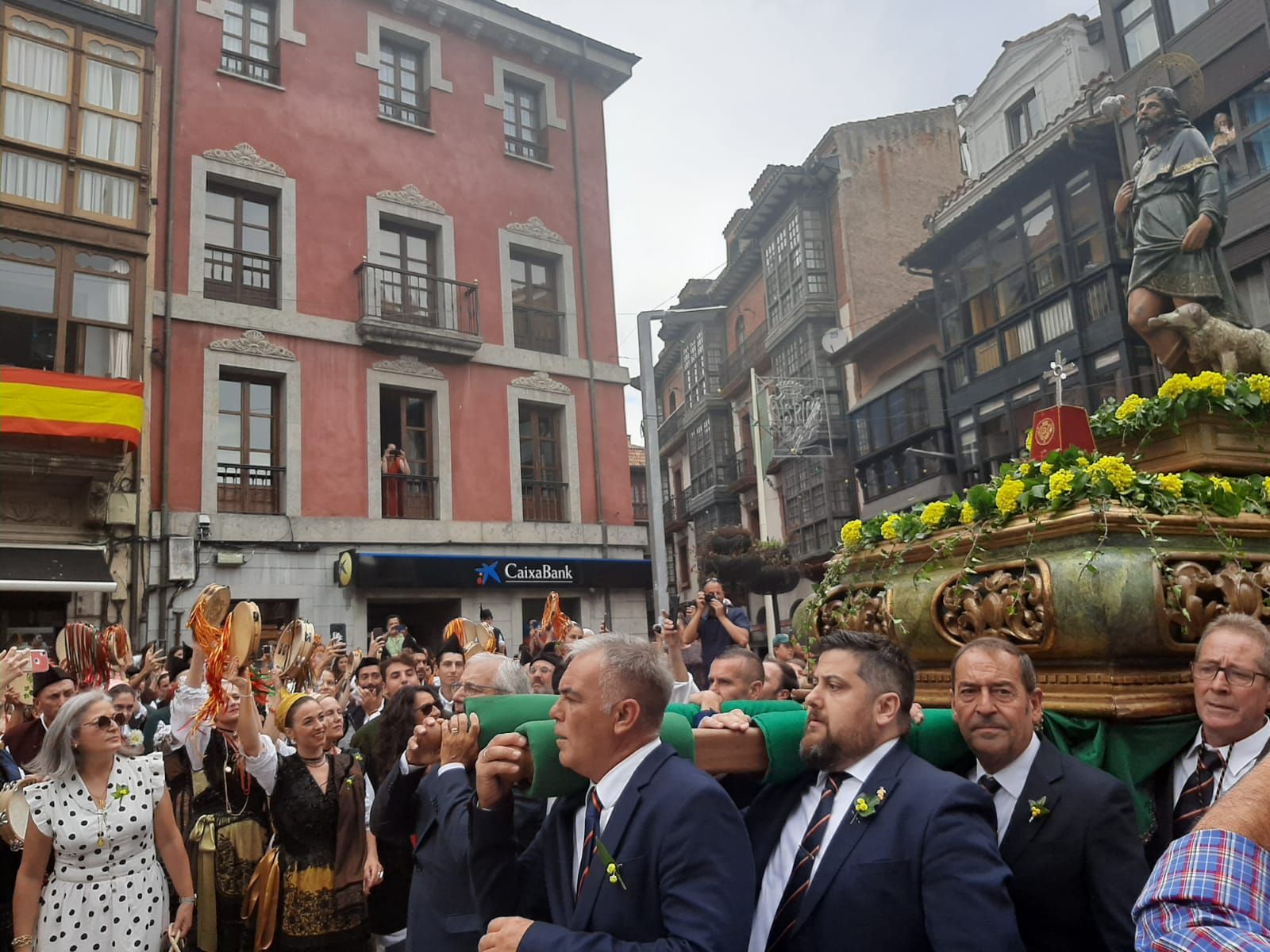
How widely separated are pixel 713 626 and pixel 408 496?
11.2 metres

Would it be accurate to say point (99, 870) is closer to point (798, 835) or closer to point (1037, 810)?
point (798, 835)

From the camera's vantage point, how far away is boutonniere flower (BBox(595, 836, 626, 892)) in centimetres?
205

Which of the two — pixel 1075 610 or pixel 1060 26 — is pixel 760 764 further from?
pixel 1060 26

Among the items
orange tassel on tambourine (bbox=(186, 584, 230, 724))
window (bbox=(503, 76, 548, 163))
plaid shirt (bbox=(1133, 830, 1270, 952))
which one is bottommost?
plaid shirt (bbox=(1133, 830, 1270, 952))

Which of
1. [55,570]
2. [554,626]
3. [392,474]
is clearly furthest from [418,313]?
[554,626]

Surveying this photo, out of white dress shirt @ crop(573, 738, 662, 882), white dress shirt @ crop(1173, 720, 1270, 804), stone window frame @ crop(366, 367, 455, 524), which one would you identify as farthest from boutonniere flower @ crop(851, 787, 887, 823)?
stone window frame @ crop(366, 367, 455, 524)

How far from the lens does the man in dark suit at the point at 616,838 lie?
1964mm

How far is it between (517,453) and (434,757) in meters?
15.4

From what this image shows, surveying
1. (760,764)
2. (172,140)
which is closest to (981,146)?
(172,140)

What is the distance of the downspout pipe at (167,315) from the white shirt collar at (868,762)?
1384cm

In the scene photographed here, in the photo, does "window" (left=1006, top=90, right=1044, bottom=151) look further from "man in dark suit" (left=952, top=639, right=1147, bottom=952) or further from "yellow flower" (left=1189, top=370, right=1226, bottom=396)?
"man in dark suit" (left=952, top=639, right=1147, bottom=952)

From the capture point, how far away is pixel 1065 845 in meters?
2.37

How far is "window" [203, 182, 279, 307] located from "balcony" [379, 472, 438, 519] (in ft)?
11.6

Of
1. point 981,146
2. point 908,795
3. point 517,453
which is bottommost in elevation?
point 908,795
